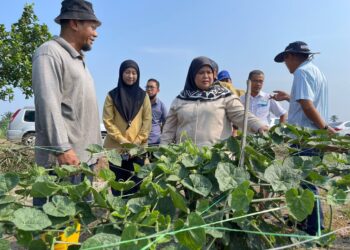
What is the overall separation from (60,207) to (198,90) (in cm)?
190

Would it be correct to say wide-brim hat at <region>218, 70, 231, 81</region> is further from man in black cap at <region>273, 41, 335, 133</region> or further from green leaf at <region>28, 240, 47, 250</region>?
green leaf at <region>28, 240, 47, 250</region>

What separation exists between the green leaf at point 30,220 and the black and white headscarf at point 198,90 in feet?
6.19

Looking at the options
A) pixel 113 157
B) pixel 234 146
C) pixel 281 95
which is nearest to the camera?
pixel 234 146

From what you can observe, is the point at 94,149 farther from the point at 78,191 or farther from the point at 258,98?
the point at 258,98

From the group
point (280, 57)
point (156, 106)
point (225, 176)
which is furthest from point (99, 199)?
point (156, 106)

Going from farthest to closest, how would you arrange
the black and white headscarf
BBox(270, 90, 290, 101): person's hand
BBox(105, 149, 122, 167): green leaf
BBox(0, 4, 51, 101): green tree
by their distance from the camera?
BBox(0, 4, 51, 101): green tree → BBox(270, 90, 290, 101): person's hand → the black and white headscarf → BBox(105, 149, 122, 167): green leaf

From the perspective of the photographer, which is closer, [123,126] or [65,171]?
[65,171]

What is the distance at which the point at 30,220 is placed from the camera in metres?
1.08

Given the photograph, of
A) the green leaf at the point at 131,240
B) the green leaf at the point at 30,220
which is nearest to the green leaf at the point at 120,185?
the green leaf at the point at 30,220

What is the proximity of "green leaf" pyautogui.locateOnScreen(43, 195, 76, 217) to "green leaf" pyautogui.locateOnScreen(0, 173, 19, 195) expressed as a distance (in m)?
0.15

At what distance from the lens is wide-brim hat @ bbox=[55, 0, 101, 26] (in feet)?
7.50

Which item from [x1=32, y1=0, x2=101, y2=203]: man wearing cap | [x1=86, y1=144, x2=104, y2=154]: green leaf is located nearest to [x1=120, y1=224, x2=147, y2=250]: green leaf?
[x1=86, y1=144, x2=104, y2=154]: green leaf

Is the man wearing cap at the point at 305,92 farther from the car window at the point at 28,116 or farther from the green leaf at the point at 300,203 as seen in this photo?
the car window at the point at 28,116

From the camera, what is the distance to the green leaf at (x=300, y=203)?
3.77 ft
